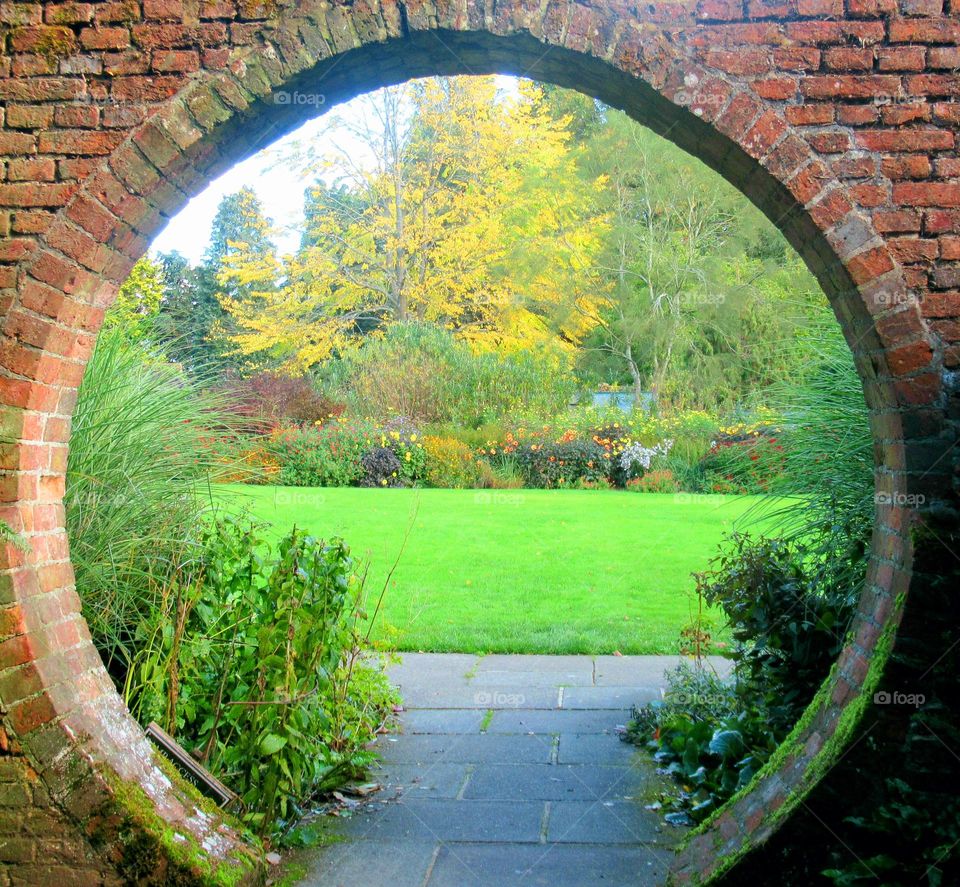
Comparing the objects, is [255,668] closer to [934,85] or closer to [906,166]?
[906,166]

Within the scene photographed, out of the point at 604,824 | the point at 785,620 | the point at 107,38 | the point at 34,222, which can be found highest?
the point at 107,38

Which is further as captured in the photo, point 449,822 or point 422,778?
point 422,778

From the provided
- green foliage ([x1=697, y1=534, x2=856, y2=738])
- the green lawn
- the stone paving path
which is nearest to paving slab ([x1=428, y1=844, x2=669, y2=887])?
the stone paving path

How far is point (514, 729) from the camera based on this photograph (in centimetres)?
515

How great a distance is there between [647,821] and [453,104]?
20.6 metres

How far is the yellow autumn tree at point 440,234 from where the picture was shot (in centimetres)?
2211

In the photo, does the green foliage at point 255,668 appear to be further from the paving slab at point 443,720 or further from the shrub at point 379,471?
the shrub at point 379,471

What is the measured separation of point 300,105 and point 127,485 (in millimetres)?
1897

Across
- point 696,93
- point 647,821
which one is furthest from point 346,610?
point 696,93

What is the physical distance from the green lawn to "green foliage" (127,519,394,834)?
0.74 meters

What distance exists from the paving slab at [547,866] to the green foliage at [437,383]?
1351 cm

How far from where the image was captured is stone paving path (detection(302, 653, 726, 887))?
3553 millimetres

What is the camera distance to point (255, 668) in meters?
4.07

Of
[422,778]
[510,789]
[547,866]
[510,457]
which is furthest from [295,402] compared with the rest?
[547,866]
